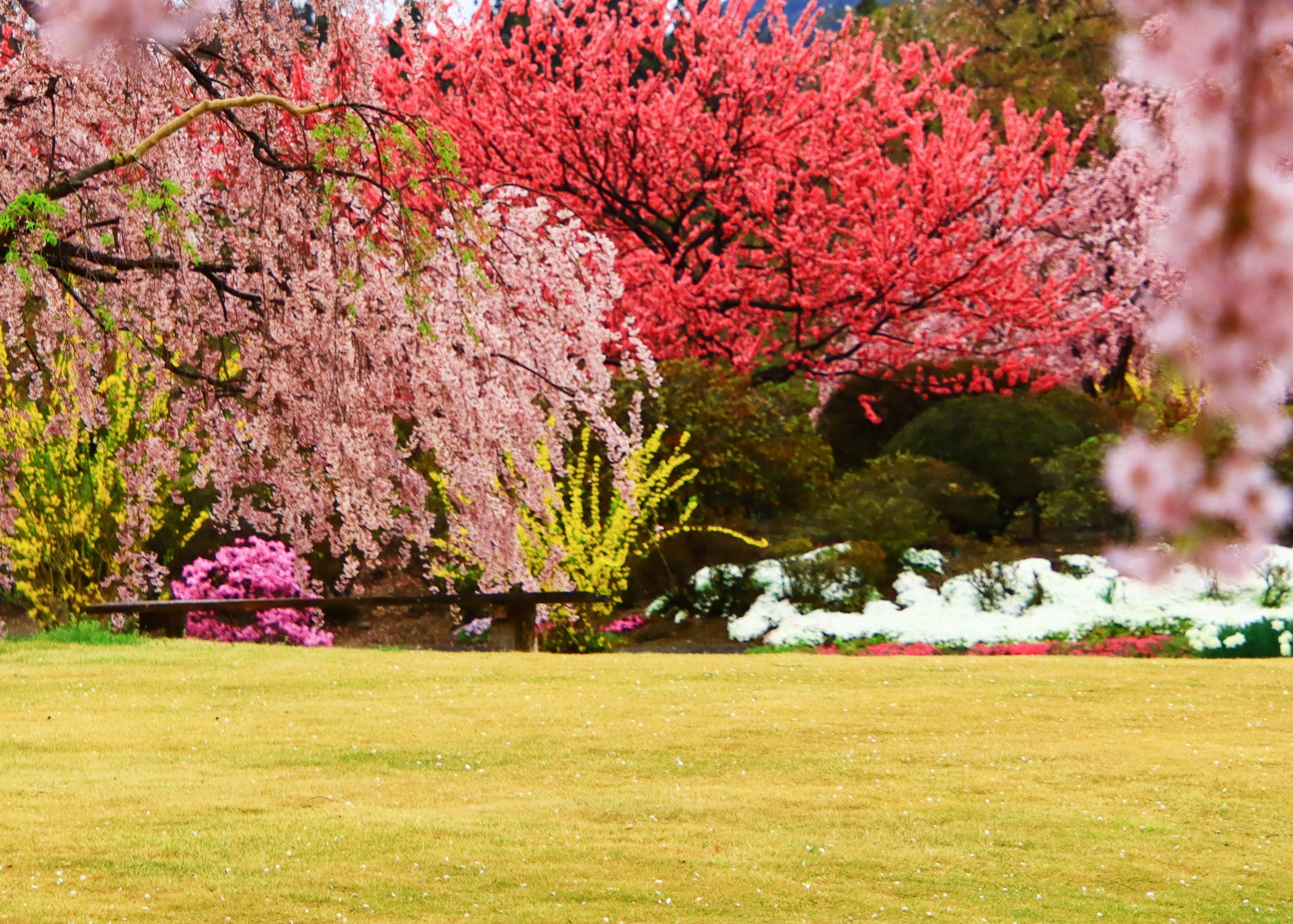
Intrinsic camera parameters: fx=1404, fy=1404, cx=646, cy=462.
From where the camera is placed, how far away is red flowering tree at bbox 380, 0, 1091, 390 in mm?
17891

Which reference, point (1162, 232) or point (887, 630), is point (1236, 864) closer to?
point (1162, 232)

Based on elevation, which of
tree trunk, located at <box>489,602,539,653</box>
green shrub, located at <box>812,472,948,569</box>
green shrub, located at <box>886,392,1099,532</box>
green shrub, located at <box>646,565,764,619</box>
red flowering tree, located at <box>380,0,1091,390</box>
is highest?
red flowering tree, located at <box>380,0,1091,390</box>

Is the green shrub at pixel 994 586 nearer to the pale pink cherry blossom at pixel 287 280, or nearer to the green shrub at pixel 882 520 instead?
the green shrub at pixel 882 520

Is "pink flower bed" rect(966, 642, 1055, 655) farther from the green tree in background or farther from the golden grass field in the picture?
the green tree in background

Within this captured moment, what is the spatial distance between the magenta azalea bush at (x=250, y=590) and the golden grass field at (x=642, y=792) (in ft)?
8.63

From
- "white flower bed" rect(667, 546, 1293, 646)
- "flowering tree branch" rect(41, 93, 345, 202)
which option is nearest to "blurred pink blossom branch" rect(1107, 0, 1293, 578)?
"flowering tree branch" rect(41, 93, 345, 202)

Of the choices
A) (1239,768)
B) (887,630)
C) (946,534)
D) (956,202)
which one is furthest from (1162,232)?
(956,202)

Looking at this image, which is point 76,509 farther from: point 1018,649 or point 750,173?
point 750,173

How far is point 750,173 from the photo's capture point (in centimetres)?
1823

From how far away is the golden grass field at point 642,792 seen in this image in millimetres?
5441

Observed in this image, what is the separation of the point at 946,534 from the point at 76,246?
39.0 ft

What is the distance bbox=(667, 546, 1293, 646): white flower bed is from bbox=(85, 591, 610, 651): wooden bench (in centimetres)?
212

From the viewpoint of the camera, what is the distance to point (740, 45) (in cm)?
1838

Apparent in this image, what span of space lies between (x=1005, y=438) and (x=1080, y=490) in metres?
1.48
